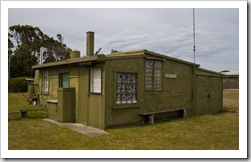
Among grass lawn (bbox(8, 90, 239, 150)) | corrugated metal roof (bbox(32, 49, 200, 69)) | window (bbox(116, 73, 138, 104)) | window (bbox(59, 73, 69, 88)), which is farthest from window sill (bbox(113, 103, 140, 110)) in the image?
window (bbox(59, 73, 69, 88))

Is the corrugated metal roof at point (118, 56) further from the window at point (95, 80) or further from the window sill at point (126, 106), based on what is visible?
the window sill at point (126, 106)

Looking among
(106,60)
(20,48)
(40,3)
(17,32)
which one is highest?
(17,32)

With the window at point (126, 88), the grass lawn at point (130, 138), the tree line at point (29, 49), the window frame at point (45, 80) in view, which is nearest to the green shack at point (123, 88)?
the window at point (126, 88)

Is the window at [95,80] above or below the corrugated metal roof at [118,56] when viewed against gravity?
below

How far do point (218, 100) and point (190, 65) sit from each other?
11.6 feet

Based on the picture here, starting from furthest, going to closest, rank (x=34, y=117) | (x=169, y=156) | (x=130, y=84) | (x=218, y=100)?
(x=218, y=100) → (x=34, y=117) → (x=130, y=84) → (x=169, y=156)

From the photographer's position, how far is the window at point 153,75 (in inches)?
361

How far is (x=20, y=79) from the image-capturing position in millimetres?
27547

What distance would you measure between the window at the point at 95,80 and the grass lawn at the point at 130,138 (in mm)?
1517

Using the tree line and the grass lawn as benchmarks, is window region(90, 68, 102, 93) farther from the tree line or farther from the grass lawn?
the tree line

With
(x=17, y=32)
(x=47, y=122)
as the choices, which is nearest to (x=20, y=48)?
(x=17, y=32)

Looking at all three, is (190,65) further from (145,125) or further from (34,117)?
(34,117)

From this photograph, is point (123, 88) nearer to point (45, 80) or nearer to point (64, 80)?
point (64, 80)

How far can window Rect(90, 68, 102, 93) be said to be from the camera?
311 inches
